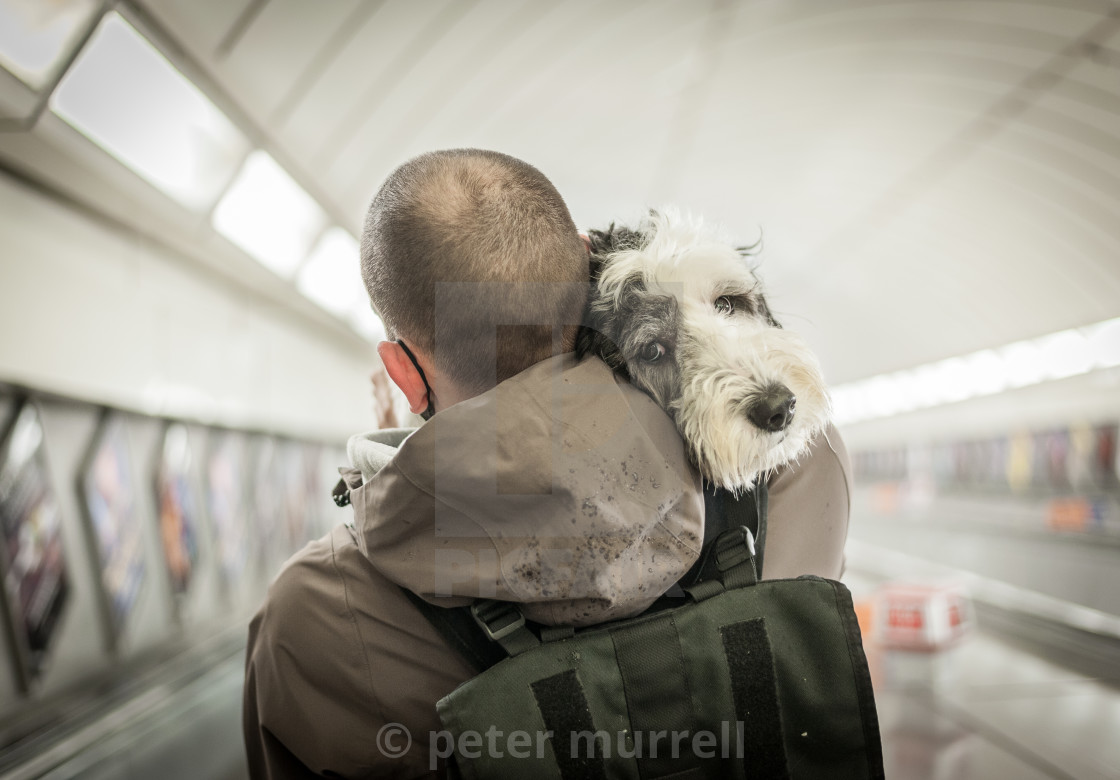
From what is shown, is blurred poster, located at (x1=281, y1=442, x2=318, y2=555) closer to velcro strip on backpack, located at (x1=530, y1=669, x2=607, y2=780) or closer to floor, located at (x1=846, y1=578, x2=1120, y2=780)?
floor, located at (x1=846, y1=578, x2=1120, y2=780)

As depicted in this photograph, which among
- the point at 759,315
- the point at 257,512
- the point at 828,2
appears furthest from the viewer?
the point at 257,512

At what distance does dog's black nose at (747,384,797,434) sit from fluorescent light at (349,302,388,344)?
318 inches

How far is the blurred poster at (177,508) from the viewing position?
19.2 feet

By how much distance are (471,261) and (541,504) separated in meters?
0.42

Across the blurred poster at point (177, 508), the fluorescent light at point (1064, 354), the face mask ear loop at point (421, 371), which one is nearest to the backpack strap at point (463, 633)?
the face mask ear loop at point (421, 371)

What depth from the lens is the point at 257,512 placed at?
26.3 feet

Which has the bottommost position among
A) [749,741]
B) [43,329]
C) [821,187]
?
[43,329]

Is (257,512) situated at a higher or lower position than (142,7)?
lower

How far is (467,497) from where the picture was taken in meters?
1.15

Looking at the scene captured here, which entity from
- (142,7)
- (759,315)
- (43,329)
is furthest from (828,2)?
(43,329)

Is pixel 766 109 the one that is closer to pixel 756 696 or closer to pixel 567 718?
pixel 756 696

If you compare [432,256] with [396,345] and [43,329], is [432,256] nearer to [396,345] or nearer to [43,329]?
[396,345]

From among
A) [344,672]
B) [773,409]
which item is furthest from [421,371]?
[773,409]

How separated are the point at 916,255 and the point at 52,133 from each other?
10.8 meters
